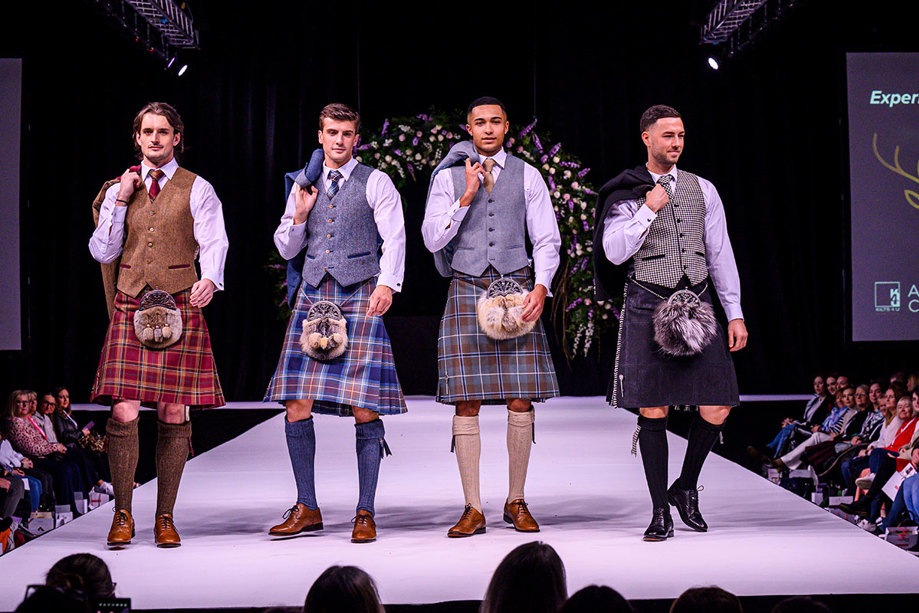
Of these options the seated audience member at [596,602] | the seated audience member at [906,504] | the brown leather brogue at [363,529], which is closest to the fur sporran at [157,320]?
the brown leather brogue at [363,529]

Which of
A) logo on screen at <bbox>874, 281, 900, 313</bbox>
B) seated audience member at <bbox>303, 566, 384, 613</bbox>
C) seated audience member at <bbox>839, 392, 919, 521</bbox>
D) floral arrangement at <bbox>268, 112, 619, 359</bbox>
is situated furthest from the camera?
floral arrangement at <bbox>268, 112, 619, 359</bbox>

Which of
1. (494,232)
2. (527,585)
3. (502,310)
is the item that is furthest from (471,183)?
(527,585)

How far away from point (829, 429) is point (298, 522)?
3951 mm

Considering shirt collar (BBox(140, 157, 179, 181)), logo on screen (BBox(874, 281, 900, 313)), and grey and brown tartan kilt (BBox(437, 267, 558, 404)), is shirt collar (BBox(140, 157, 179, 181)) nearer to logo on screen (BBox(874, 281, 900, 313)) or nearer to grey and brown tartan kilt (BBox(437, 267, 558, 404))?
grey and brown tartan kilt (BBox(437, 267, 558, 404))

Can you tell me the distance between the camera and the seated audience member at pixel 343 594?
5.41ft

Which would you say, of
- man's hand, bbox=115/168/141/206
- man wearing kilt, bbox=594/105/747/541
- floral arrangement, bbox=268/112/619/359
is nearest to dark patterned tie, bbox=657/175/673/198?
man wearing kilt, bbox=594/105/747/541

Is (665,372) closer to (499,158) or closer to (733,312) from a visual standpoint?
(733,312)

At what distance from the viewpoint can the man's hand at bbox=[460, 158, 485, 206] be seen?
12.1ft

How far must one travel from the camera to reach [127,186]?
3568 mm

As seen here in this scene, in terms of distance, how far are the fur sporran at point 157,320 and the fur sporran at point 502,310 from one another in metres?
1.02

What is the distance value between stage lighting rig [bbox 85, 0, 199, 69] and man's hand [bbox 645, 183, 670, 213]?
17.4ft

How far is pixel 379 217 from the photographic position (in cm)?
373

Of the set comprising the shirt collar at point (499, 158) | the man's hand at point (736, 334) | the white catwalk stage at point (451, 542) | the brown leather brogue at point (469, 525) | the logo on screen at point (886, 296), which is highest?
the shirt collar at point (499, 158)

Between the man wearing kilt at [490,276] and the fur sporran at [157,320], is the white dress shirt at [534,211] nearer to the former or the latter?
the man wearing kilt at [490,276]
